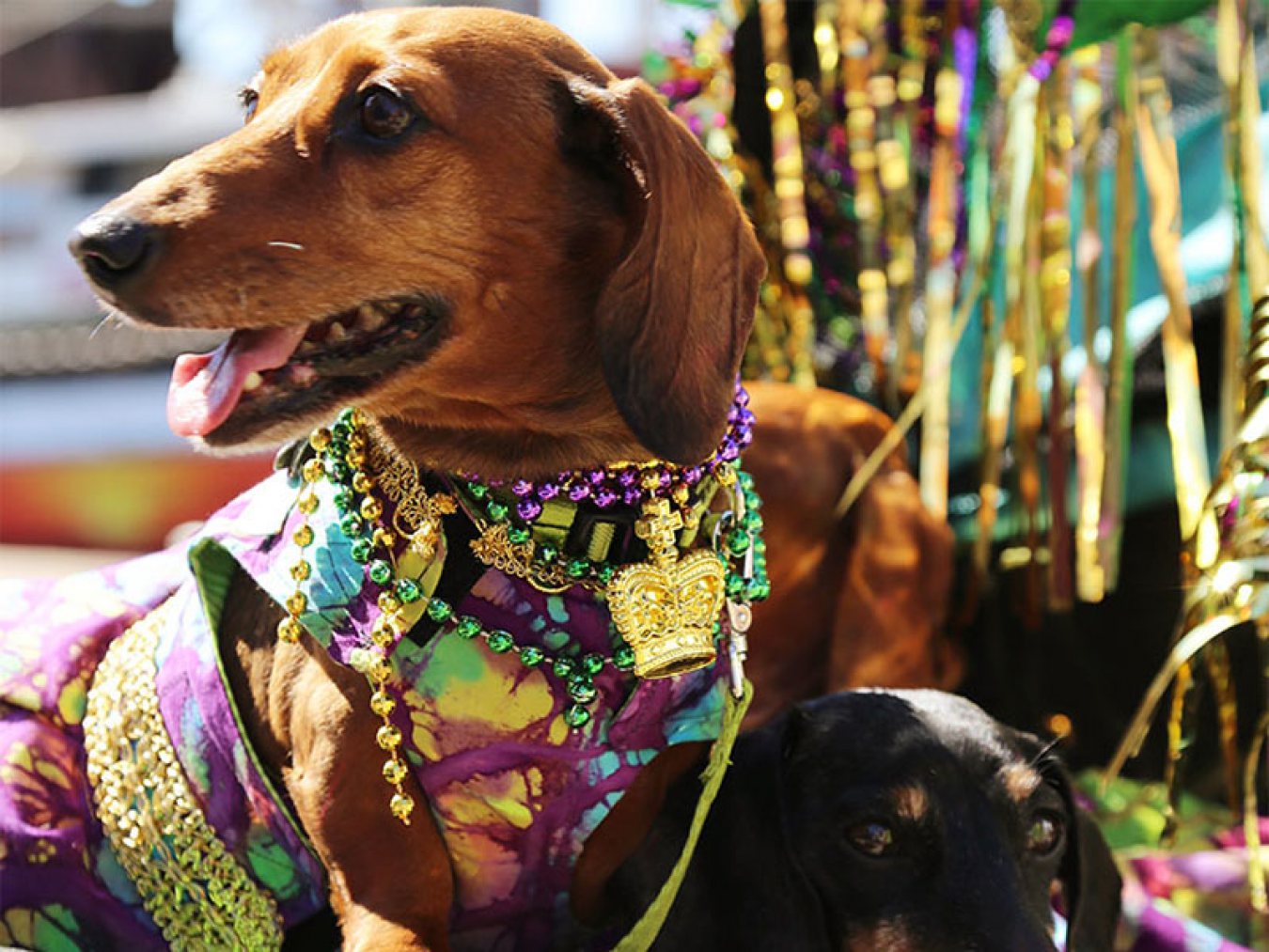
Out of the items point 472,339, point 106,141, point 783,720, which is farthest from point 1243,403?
point 106,141

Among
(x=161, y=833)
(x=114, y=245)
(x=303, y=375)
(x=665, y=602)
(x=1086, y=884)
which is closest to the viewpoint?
(x=114, y=245)

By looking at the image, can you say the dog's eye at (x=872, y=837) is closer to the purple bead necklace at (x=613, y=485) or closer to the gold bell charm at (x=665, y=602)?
the gold bell charm at (x=665, y=602)

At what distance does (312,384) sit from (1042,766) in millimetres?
906

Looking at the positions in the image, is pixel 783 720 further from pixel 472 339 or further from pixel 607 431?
pixel 472 339

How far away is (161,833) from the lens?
156cm

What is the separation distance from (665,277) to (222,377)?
41cm

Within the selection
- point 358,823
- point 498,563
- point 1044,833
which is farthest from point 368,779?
point 1044,833

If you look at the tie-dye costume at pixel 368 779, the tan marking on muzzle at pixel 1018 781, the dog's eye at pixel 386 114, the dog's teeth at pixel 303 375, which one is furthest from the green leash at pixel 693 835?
the dog's eye at pixel 386 114

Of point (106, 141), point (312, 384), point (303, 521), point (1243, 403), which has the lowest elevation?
point (106, 141)

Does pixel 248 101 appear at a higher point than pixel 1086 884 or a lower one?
higher

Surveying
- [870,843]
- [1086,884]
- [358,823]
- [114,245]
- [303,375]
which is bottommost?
[1086,884]

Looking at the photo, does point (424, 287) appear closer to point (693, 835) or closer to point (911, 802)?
point (693, 835)

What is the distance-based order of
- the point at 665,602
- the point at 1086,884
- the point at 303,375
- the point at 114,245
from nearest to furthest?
1. the point at 114,245
2. the point at 303,375
3. the point at 665,602
4. the point at 1086,884

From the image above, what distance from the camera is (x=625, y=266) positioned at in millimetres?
1379
